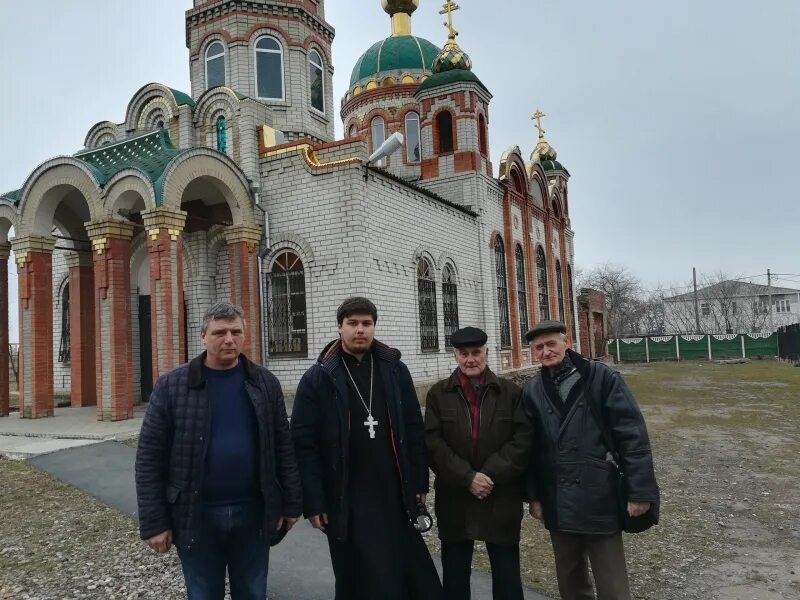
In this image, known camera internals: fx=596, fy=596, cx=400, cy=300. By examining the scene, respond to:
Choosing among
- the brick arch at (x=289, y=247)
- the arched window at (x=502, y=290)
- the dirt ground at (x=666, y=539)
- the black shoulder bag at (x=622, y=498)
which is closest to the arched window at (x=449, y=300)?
the arched window at (x=502, y=290)

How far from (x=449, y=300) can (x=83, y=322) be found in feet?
26.9

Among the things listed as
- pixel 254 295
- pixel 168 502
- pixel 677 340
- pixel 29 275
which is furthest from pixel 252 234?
pixel 677 340

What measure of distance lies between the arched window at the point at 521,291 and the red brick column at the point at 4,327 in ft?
43.4

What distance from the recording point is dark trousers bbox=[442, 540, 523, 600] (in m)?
3.20

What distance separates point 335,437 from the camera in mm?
3094

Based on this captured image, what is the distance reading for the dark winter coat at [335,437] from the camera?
3.07 meters

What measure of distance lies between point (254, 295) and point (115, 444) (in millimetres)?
4279

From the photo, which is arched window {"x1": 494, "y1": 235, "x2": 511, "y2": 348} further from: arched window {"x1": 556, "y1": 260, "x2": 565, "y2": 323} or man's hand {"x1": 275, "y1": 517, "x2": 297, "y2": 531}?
man's hand {"x1": 275, "y1": 517, "x2": 297, "y2": 531}

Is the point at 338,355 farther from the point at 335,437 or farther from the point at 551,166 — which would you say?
the point at 551,166

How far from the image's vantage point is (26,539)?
5031 mm


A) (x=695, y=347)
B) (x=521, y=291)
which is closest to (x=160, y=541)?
(x=521, y=291)

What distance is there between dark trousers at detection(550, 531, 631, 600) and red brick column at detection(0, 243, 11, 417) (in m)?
12.3

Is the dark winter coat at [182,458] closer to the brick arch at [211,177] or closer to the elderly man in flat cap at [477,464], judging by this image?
the elderly man in flat cap at [477,464]

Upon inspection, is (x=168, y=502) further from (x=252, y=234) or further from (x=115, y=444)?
(x=252, y=234)
